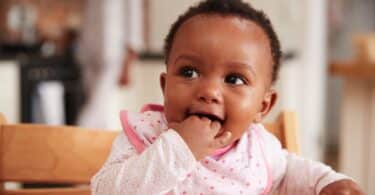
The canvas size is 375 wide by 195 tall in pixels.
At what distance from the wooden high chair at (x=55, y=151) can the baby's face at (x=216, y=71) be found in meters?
0.26

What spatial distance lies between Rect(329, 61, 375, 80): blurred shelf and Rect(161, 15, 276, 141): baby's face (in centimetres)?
142

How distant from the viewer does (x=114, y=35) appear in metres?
3.12

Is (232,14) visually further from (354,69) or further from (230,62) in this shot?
(354,69)

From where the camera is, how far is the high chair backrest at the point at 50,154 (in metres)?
1.04

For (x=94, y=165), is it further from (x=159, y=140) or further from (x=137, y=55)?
(x=137, y=55)

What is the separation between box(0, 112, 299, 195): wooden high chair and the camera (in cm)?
104

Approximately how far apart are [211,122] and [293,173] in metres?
0.21

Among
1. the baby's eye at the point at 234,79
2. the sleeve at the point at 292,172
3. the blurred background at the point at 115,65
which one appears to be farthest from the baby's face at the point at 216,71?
the blurred background at the point at 115,65

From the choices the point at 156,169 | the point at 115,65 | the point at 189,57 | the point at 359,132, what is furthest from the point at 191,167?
the point at 115,65

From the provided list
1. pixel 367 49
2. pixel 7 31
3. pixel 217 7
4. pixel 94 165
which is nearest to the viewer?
pixel 217 7

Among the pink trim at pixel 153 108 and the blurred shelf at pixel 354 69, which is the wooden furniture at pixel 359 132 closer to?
the blurred shelf at pixel 354 69

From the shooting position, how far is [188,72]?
0.78 m

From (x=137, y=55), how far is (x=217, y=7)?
2.55 metres

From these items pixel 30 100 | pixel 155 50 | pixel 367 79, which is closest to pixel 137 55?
pixel 155 50
